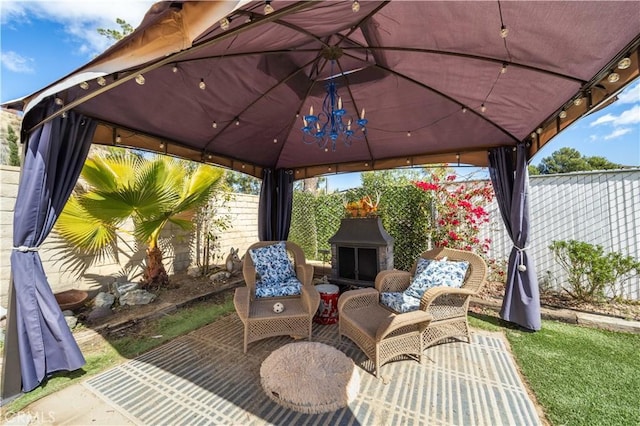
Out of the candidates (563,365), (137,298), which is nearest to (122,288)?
(137,298)

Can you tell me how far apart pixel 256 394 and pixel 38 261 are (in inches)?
93.5

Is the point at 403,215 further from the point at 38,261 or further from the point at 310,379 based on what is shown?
the point at 38,261

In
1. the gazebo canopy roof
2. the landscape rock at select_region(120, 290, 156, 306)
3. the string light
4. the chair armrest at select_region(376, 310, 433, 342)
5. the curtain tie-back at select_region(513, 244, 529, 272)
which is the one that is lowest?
the landscape rock at select_region(120, 290, 156, 306)

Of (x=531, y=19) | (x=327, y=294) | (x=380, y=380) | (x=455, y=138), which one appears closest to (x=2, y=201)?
(x=327, y=294)

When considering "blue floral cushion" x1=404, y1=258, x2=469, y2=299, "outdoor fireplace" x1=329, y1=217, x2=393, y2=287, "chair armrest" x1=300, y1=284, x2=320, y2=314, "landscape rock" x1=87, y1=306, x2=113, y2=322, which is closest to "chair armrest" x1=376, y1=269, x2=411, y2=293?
"blue floral cushion" x1=404, y1=258, x2=469, y2=299

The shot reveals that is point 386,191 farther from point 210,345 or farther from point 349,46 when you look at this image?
point 210,345

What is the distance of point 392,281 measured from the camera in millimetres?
3365

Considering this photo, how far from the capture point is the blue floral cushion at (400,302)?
9.40ft

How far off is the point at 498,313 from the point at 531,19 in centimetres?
381

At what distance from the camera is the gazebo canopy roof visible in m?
1.48

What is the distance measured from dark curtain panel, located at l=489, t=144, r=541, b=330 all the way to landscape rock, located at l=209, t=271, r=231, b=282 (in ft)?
16.3

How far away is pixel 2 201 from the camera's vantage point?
10.7 ft

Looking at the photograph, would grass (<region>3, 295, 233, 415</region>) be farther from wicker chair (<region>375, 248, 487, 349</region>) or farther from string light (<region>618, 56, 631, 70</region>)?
string light (<region>618, 56, 631, 70</region>)

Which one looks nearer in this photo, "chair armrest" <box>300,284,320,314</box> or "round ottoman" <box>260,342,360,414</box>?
"round ottoman" <box>260,342,360,414</box>
